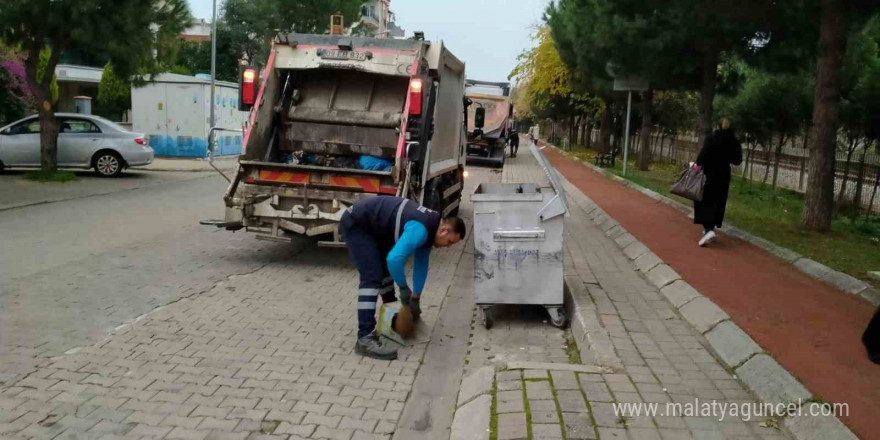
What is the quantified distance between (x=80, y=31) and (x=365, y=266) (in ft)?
41.7

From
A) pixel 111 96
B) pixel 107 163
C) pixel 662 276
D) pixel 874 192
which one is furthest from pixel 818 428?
pixel 111 96

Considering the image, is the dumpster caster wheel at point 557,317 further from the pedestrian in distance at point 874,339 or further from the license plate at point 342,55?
the license plate at point 342,55

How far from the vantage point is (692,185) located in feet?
32.6

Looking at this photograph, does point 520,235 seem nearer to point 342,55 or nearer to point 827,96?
point 342,55

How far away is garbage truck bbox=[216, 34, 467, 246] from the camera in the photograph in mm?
9016

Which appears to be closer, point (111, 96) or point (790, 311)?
point (790, 311)

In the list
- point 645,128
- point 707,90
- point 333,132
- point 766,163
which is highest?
point 707,90

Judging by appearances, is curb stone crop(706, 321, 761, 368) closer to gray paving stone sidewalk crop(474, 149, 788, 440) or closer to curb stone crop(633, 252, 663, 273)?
gray paving stone sidewalk crop(474, 149, 788, 440)

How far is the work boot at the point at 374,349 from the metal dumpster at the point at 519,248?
48.7 inches

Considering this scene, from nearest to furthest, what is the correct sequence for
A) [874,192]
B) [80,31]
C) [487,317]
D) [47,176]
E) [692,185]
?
[487,317]
[692,185]
[80,31]
[874,192]
[47,176]

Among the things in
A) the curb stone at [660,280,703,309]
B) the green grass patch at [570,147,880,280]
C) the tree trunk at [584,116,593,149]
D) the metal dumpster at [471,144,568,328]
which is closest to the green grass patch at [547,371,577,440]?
the metal dumpster at [471,144,568,328]

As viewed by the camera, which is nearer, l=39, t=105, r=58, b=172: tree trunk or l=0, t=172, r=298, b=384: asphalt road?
l=0, t=172, r=298, b=384: asphalt road

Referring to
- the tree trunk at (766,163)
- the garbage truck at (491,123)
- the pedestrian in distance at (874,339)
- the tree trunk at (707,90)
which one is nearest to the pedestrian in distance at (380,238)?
the pedestrian in distance at (874,339)

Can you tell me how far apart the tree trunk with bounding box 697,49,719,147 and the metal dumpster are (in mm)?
12409
